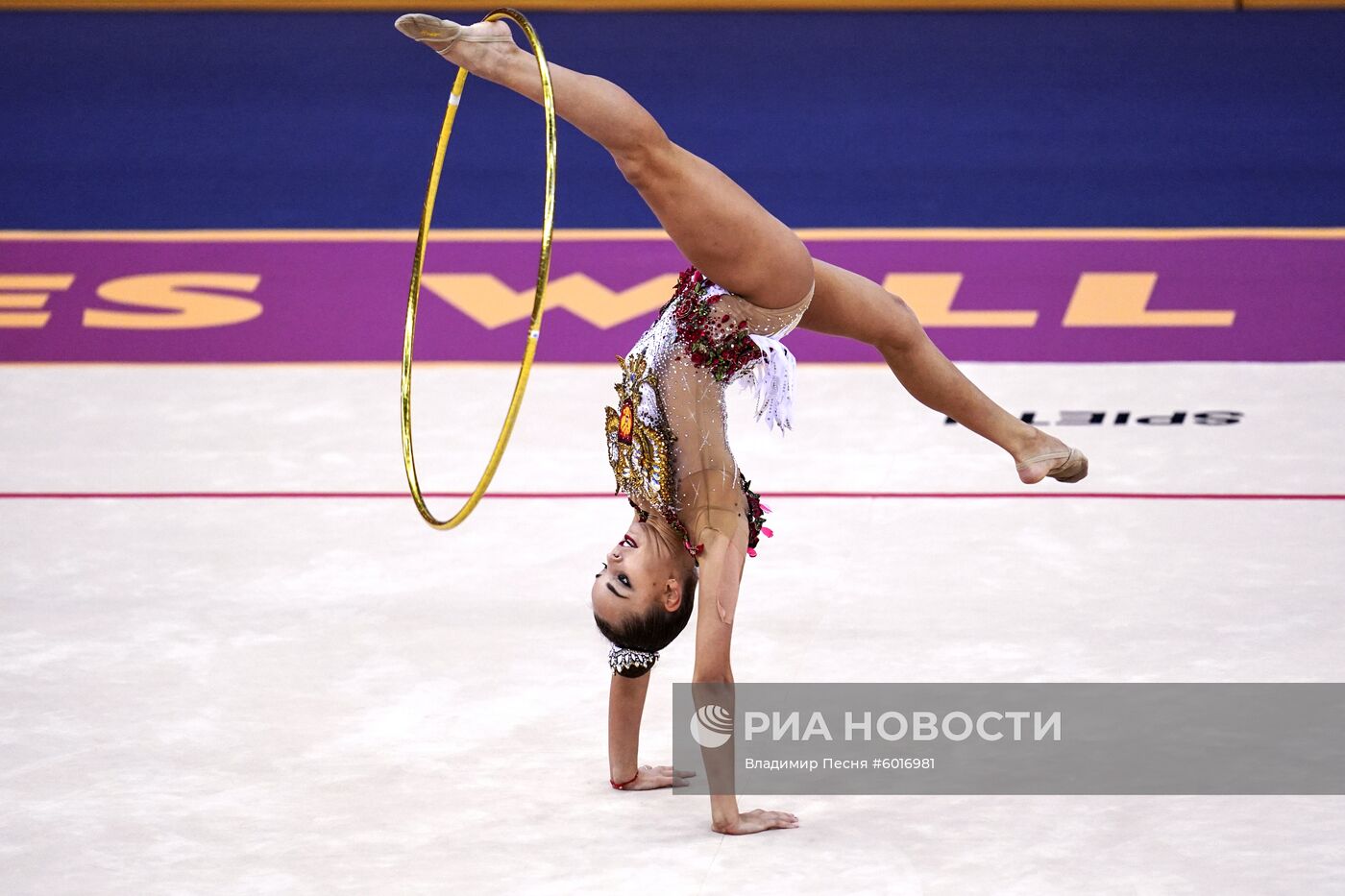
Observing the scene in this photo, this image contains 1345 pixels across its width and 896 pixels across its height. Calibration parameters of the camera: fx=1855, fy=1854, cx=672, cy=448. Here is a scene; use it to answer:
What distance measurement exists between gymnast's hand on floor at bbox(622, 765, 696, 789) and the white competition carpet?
0.06 metres

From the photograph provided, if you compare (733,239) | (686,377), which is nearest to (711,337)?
(686,377)

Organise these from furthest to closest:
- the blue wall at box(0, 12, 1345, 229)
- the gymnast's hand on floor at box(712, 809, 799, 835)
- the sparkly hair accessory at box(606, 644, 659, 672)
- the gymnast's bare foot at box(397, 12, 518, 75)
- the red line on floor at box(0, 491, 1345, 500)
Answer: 1. the blue wall at box(0, 12, 1345, 229)
2. the red line on floor at box(0, 491, 1345, 500)
3. the sparkly hair accessory at box(606, 644, 659, 672)
4. the gymnast's hand on floor at box(712, 809, 799, 835)
5. the gymnast's bare foot at box(397, 12, 518, 75)

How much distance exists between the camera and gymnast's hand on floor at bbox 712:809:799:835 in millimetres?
3701

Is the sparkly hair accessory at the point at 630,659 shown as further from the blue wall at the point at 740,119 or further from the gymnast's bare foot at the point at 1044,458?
the blue wall at the point at 740,119

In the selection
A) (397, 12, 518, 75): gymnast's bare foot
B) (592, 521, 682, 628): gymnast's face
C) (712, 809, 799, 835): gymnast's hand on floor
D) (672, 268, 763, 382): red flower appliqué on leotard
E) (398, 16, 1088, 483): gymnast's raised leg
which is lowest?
(712, 809, 799, 835): gymnast's hand on floor

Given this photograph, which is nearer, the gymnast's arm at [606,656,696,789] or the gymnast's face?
the gymnast's face

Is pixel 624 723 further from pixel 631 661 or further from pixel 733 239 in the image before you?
pixel 733 239

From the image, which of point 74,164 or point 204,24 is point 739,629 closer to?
point 74,164

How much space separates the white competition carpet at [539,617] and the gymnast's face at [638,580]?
44 cm

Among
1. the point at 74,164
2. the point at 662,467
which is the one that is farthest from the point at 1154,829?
the point at 74,164

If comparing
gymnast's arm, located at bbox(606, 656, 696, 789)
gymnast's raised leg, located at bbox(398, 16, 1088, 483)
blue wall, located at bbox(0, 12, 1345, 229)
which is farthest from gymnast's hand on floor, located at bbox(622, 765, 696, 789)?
blue wall, located at bbox(0, 12, 1345, 229)

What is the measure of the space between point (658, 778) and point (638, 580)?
19.3 inches

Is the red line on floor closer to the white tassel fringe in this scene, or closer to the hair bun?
the white tassel fringe

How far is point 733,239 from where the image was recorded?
3.71 metres
